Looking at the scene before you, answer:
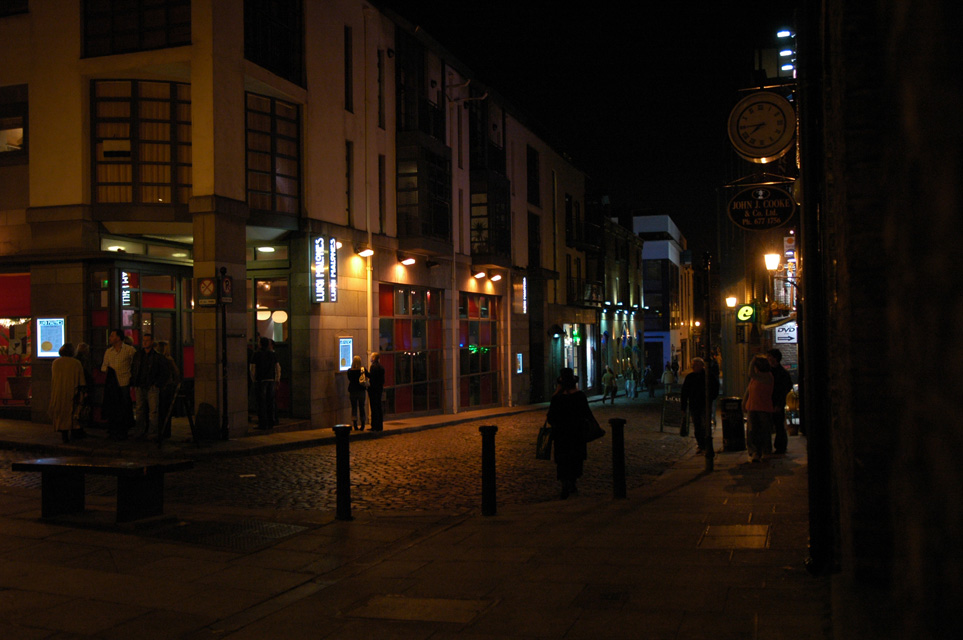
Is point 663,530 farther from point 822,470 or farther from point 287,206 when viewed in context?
point 287,206

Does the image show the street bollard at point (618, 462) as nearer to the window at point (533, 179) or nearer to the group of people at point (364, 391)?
the group of people at point (364, 391)

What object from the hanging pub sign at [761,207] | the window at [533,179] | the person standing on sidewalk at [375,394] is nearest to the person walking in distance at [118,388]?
the person standing on sidewalk at [375,394]

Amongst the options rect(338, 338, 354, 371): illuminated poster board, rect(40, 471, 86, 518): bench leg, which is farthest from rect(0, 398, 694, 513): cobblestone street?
rect(338, 338, 354, 371): illuminated poster board

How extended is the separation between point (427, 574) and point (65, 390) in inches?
389

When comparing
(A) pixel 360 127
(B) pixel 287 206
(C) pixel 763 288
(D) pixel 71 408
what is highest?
(A) pixel 360 127

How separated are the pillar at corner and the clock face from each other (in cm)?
1001

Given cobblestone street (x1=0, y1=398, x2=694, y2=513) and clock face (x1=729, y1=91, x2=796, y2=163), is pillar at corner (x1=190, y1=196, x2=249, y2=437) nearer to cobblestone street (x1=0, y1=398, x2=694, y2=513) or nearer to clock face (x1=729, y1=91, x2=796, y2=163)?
cobblestone street (x1=0, y1=398, x2=694, y2=513)

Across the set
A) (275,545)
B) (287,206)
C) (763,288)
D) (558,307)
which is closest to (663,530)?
Result: (275,545)

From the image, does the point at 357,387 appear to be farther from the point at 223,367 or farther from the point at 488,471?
the point at 488,471

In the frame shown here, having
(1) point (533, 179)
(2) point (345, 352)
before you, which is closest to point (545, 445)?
(2) point (345, 352)

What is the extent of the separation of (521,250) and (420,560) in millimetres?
26327

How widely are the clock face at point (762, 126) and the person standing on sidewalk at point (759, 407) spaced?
3.14 m

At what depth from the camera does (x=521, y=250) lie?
32.5 meters

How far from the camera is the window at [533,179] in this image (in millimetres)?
34312
